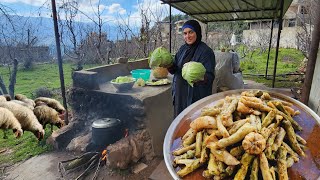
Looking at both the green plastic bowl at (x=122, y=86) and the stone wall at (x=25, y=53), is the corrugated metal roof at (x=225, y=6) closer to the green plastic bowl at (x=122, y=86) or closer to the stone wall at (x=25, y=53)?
the green plastic bowl at (x=122, y=86)

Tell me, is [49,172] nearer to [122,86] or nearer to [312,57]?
[122,86]

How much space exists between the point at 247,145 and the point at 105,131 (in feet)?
12.9

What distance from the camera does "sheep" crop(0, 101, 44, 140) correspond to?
1190 millimetres

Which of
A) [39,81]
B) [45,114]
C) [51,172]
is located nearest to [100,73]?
[51,172]

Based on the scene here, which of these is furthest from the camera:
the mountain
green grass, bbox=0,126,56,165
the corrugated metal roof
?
the mountain

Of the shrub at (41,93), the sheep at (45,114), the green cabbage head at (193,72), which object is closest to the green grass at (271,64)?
the green cabbage head at (193,72)

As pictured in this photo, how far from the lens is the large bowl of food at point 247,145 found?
1344 mm

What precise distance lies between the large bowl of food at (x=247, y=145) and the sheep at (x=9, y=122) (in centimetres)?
101

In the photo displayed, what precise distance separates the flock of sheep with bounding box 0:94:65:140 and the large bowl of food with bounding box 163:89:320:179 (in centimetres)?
90

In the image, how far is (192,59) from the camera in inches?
136

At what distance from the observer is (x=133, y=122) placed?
5.04 m

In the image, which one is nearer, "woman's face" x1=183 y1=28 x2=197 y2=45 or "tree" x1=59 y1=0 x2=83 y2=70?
"woman's face" x1=183 y1=28 x2=197 y2=45

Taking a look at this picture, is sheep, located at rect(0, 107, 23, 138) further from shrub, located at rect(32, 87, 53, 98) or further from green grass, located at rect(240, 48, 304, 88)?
green grass, located at rect(240, 48, 304, 88)

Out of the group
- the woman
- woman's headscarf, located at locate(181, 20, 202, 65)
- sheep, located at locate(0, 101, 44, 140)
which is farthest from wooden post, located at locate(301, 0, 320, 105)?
sheep, located at locate(0, 101, 44, 140)
